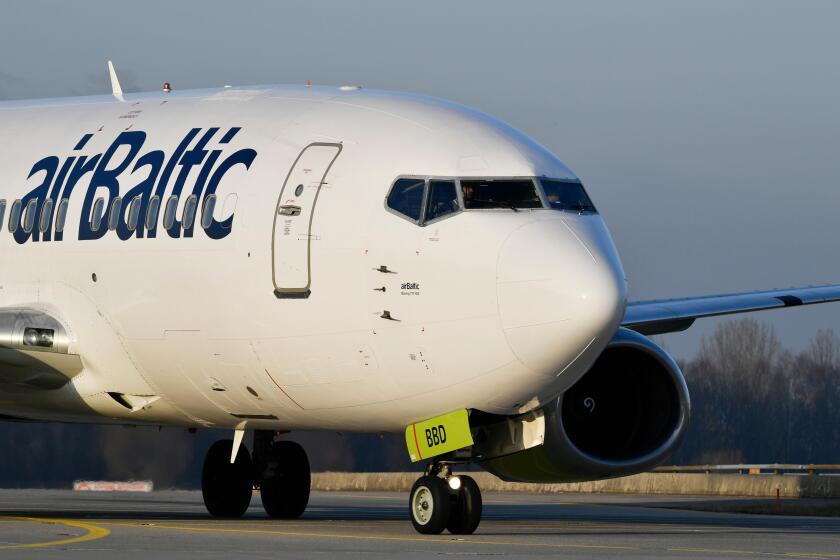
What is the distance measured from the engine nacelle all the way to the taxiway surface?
654mm

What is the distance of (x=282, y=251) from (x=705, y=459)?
39.1 metres

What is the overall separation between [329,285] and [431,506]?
85.8 inches

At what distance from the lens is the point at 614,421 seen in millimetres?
19438

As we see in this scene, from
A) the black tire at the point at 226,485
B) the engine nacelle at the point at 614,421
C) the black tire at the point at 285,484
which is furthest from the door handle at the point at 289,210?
the black tire at the point at 226,485

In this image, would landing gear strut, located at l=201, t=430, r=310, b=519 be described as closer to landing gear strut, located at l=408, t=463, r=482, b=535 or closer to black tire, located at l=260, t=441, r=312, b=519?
black tire, located at l=260, t=441, r=312, b=519

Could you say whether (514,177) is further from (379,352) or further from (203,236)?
(203,236)

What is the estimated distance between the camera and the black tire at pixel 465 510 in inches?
651

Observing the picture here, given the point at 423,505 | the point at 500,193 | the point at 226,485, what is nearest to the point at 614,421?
the point at 423,505

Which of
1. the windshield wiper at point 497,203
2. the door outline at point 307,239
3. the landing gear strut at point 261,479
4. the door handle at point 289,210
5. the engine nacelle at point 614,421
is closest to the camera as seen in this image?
the windshield wiper at point 497,203

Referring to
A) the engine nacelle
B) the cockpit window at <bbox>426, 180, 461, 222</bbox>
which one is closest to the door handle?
the cockpit window at <bbox>426, 180, 461, 222</bbox>

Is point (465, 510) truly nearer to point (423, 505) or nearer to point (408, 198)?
point (423, 505)

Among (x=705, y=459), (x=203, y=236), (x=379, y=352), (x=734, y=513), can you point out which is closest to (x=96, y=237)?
(x=203, y=236)

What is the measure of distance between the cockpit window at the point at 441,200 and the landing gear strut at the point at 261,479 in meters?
6.12

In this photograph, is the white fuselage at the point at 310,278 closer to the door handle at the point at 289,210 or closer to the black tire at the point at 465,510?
the door handle at the point at 289,210
